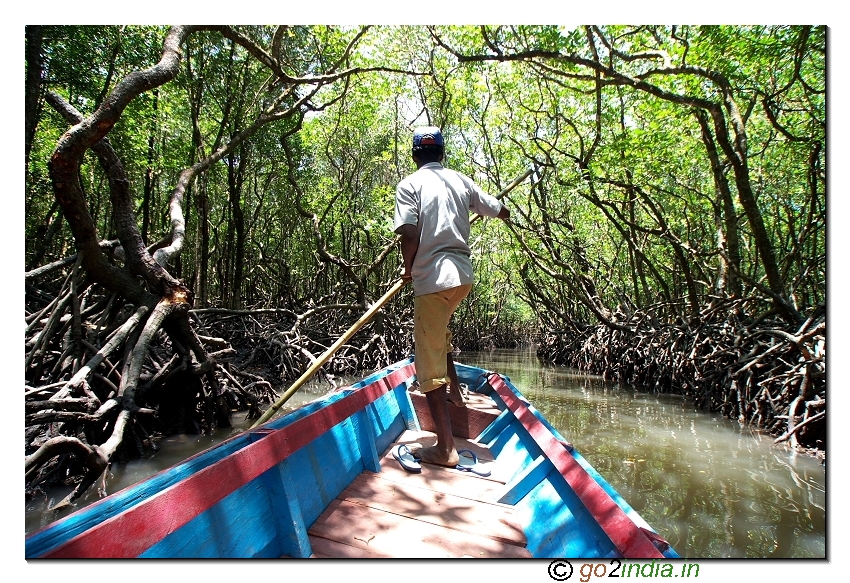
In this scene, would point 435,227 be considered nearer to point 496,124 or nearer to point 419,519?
point 419,519

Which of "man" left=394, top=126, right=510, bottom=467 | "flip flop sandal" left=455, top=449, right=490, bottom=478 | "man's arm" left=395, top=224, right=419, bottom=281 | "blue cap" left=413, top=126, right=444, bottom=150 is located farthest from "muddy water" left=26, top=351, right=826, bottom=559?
"blue cap" left=413, top=126, right=444, bottom=150

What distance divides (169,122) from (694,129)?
32.2 feet

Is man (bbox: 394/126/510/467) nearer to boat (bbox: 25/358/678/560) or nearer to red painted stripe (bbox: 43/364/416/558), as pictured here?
boat (bbox: 25/358/678/560)

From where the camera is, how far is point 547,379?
36.6ft

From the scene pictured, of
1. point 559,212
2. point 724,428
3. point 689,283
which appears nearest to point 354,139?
point 559,212

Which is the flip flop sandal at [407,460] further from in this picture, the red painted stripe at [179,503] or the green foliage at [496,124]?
the green foliage at [496,124]

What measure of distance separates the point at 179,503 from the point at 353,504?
98cm

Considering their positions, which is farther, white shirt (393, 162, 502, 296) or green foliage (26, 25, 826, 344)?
green foliage (26, 25, 826, 344)

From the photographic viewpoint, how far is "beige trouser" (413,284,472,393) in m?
2.37

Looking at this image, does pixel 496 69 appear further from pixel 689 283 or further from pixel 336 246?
pixel 336 246

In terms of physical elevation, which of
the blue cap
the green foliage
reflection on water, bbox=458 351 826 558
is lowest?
reflection on water, bbox=458 351 826 558

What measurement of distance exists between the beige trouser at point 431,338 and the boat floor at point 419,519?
0.46 m

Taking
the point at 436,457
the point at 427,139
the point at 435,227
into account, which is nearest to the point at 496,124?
the point at 427,139

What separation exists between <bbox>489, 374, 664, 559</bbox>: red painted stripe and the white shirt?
0.80m
